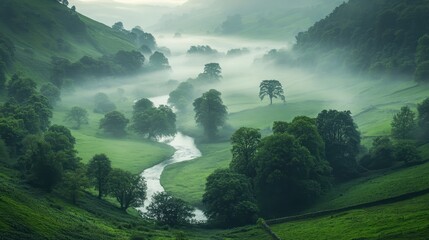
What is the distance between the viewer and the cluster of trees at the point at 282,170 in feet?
323

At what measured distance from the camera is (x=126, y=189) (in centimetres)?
10156

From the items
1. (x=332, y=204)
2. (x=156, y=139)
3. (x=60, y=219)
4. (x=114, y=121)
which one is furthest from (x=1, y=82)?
(x=332, y=204)

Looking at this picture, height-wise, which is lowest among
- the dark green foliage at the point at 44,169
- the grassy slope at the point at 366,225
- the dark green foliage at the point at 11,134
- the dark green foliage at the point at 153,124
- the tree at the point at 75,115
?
the grassy slope at the point at 366,225

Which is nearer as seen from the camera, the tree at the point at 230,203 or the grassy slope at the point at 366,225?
the grassy slope at the point at 366,225

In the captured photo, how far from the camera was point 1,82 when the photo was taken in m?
190

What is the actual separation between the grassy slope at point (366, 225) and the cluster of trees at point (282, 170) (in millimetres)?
10022

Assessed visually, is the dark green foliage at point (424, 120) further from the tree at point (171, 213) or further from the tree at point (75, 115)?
the tree at point (75, 115)

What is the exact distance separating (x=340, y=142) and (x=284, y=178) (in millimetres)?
24331

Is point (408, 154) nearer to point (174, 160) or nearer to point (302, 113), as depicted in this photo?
point (174, 160)

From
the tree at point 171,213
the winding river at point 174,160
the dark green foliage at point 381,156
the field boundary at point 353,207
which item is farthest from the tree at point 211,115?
the field boundary at point 353,207

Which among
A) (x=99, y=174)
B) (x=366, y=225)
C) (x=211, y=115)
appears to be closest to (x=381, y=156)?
(x=366, y=225)

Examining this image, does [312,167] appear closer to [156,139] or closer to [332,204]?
[332,204]

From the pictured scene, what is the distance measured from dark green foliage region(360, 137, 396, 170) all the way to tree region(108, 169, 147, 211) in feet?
188

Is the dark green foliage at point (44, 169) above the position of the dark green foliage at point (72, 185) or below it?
above
